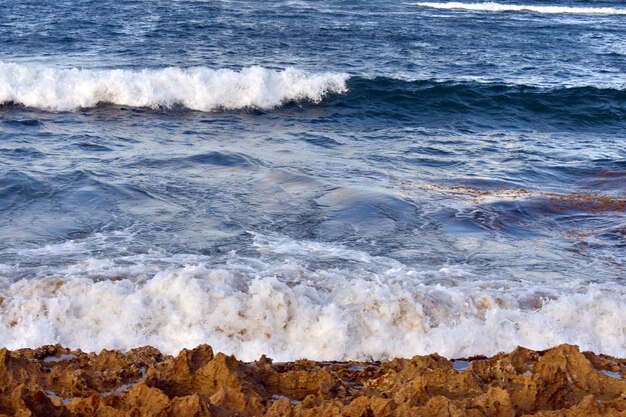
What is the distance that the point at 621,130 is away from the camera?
48.1ft

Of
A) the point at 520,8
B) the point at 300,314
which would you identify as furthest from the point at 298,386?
the point at 520,8

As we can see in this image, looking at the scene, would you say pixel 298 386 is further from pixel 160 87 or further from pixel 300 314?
pixel 160 87

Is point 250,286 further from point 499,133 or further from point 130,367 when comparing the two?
point 499,133

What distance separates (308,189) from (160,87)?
686 centimetres

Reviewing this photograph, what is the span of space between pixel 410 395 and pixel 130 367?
154 centimetres

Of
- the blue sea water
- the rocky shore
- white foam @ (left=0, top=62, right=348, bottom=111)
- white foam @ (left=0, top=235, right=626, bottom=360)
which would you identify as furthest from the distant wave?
the rocky shore

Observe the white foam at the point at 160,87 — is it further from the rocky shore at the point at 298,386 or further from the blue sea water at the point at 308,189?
the rocky shore at the point at 298,386

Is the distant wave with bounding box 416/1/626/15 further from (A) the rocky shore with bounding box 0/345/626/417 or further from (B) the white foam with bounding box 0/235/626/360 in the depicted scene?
(A) the rocky shore with bounding box 0/345/626/417

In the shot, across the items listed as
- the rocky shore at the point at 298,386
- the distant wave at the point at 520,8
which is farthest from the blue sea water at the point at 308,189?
the distant wave at the point at 520,8

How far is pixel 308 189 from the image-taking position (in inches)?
379

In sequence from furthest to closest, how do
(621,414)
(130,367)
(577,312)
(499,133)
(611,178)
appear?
1. (499,133)
2. (611,178)
3. (577,312)
4. (130,367)
5. (621,414)

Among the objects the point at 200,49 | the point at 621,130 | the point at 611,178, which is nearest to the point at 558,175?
the point at 611,178

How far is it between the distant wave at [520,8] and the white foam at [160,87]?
13.5m

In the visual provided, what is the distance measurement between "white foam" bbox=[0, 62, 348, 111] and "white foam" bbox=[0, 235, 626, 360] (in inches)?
351
